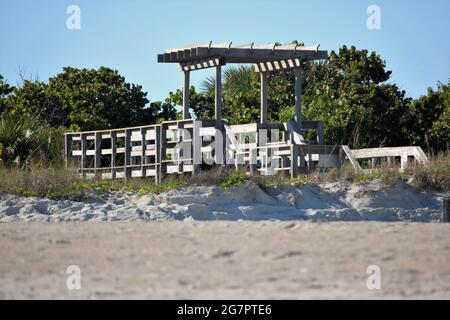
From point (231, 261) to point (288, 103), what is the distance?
2321 centimetres

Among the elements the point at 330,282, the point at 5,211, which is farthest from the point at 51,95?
the point at 330,282

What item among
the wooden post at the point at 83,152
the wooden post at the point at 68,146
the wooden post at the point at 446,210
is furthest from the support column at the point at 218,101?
the wooden post at the point at 446,210

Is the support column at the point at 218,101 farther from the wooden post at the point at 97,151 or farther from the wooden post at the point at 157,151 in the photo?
the wooden post at the point at 97,151

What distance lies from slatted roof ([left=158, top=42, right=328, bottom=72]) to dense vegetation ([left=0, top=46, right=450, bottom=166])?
6.30 metres

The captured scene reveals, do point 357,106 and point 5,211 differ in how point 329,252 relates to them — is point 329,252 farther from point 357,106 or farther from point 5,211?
point 357,106

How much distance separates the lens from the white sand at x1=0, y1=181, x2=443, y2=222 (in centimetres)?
1680

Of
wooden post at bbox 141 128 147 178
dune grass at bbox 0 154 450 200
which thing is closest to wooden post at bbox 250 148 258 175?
dune grass at bbox 0 154 450 200

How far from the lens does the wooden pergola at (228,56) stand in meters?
20.8

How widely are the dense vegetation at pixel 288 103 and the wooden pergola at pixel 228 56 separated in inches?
236

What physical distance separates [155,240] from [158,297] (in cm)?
251

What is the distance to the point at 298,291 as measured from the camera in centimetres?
816

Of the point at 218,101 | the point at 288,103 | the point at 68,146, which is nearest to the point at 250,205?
the point at 218,101

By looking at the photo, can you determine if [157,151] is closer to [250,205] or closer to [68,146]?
[68,146]

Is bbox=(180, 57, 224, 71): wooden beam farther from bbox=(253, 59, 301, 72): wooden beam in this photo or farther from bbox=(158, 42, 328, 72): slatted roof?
bbox=(253, 59, 301, 72): wooden beam
